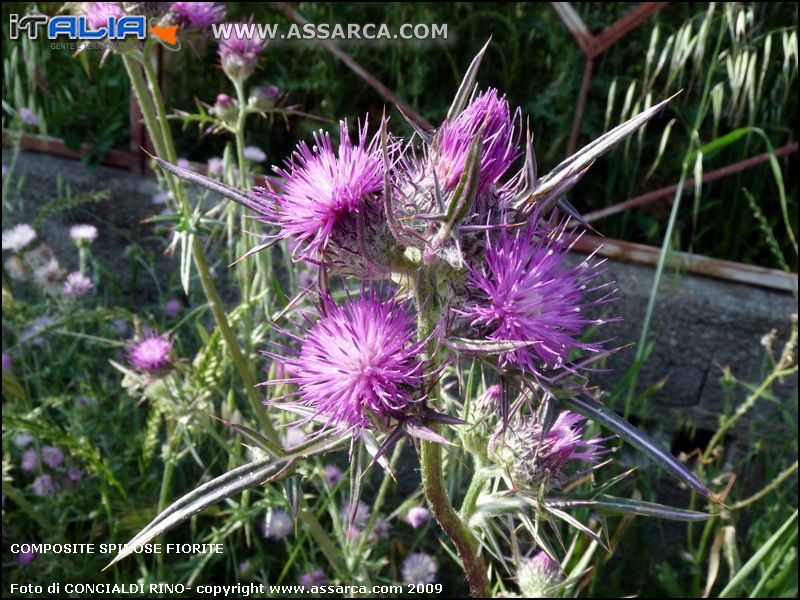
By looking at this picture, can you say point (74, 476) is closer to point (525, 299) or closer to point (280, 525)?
point (280, 525)

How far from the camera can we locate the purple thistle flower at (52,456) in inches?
83.4

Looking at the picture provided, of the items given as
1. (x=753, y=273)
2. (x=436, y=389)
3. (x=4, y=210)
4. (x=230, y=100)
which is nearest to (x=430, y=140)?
(x=436, y=389)

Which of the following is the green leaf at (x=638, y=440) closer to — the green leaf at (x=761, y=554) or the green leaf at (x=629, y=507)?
the green leaf at (x=629, y=507)

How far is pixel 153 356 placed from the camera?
1.70m

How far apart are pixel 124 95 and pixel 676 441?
285 centimetres

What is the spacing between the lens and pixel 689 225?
128 inches

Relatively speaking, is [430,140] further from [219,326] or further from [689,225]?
[689,225]

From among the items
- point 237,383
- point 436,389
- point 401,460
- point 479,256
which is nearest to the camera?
point 479,256

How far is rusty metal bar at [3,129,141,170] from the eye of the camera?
295cm

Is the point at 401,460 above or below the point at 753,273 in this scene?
below

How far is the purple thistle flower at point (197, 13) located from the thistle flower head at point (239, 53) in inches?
4.6

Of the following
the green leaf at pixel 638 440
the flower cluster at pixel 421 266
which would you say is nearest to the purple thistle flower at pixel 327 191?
the flower cluster at pixel 421 266

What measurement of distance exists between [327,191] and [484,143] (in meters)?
0.19

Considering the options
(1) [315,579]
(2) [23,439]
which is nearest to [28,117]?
(2) [23,439]
